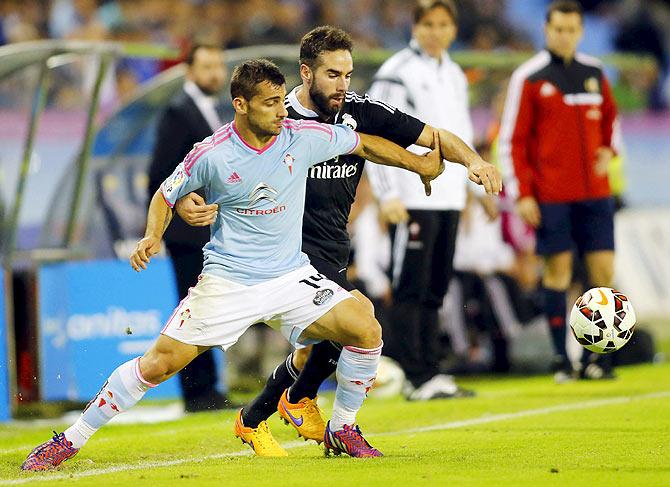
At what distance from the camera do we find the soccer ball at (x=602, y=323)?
838 centimetres

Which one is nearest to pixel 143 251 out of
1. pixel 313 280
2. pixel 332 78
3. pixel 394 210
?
pixel 313 280

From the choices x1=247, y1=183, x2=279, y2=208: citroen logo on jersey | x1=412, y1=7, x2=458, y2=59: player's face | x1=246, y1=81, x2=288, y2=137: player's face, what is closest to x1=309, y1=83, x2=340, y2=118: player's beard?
x1=246, y1=81, x2=288, y2=137: player's face

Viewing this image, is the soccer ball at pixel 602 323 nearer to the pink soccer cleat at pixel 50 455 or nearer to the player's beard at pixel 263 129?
the player's beard at pixel 263 129

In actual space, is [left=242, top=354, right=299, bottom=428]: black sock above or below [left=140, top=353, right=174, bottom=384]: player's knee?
below

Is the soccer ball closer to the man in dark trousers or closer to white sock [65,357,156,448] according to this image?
the man in dark trousers

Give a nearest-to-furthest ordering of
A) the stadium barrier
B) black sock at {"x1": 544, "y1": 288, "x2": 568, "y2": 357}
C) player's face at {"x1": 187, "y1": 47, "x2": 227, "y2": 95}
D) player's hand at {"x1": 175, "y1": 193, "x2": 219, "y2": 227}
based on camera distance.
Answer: player's hand at {"x1": 175, "y1": 193, "x2": 219, "y2": 227}, player's face at {"x1": 187, "y1": 47, "x2": 227, "y2": 95}, black sock at {"x1": 544, "y1": 288, "x2": 568, "y2": 357}, the stadium barrier

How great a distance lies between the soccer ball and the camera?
27.5 ft

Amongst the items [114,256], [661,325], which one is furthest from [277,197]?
[661,325]

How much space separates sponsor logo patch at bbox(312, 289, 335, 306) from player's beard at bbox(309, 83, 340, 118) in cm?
102

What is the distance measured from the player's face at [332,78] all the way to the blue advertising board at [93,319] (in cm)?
413

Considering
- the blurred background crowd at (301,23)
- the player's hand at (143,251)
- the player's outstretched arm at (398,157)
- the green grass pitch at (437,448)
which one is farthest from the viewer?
the blurred background crowd at (301,23)

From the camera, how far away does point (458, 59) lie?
45.6 ft

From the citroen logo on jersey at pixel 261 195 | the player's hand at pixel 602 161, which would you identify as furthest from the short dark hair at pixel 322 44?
the player's hand at pixel 602 161

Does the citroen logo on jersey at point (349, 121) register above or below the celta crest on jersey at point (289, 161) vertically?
above
